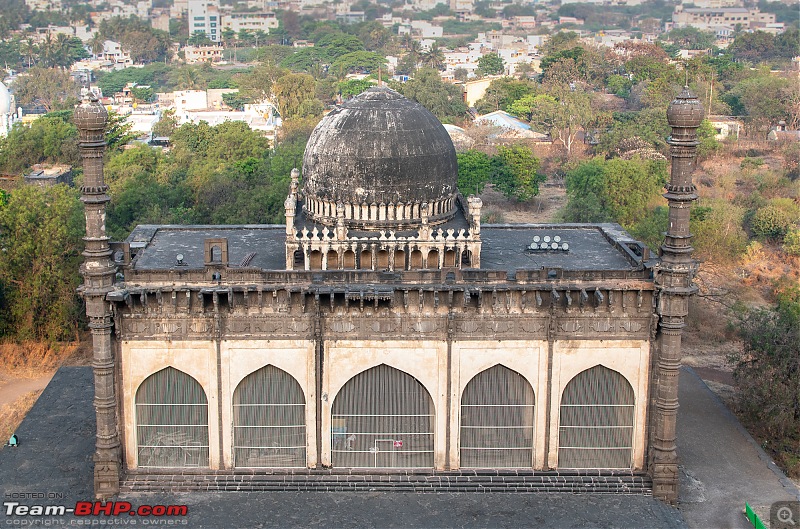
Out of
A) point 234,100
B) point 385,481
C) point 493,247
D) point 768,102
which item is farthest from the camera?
point 234,100

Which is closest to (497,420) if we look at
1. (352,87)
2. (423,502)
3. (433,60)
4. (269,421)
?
(423,502)

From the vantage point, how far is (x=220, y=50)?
166 metres

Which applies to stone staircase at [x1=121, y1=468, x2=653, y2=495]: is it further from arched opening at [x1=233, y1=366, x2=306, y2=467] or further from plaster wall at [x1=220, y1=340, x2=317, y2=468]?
plaster wall at [x1=220, y1=340, x2=317, y2=468]

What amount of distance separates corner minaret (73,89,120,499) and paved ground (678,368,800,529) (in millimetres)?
12914

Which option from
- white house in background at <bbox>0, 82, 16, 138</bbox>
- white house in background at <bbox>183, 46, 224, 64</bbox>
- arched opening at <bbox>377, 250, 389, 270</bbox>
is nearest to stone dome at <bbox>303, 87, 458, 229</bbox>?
arched opening at <bbox>377, 250, 389, 270</bbox>

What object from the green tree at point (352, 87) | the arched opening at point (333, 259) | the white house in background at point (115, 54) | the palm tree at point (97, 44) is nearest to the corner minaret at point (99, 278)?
the arched opening at point (333, 259)

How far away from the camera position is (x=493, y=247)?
27688 mm

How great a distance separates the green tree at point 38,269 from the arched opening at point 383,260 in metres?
16.3

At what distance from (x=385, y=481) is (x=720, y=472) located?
8.12 meters

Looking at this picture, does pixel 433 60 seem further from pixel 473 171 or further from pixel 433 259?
pixel 433 259

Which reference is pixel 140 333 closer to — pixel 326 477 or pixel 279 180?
pixel 326 477

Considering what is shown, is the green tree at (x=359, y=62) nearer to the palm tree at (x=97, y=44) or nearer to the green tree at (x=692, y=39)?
the palm tree at (x=97, y=44)

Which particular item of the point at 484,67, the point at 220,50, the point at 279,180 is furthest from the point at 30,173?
the point at 220,50

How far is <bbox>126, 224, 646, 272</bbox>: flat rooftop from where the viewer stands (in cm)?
2591
